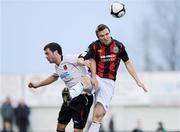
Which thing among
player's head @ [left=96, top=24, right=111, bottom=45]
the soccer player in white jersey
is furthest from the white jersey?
player's head @ [left=96, top=24, right=111, bottom=45]

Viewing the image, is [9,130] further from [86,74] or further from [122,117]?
[86,74]

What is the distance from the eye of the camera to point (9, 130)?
38562 mm

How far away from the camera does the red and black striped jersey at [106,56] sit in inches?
678

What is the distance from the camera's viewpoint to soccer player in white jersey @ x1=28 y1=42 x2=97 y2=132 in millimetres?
16766

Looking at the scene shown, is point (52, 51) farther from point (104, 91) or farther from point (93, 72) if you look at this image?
point (104, 91)

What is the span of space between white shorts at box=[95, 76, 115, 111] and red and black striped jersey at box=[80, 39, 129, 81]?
95 millimetres

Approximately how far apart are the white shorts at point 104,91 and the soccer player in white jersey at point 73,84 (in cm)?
15

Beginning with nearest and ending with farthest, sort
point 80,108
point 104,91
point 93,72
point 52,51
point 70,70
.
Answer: point 52,51, point 70,70, point 93,72, point 80,108, point 104,91

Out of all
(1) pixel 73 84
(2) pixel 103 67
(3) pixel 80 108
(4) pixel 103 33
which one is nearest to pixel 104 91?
(2) pixel 103 67

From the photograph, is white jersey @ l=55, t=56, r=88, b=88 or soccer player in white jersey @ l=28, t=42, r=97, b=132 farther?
white jersey @ l=55, t=56, r=88, b=88

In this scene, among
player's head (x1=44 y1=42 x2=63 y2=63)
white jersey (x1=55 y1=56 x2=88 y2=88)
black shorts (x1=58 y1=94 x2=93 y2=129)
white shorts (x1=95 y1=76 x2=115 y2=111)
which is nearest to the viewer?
player's head (x1=44 y1=42 x2=63 y2=63)

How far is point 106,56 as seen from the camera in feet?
56.6

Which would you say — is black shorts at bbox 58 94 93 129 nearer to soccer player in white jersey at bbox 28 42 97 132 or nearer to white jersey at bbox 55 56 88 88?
soccer player in white jersey at bbox 28 42 97 132

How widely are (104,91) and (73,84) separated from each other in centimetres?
69
